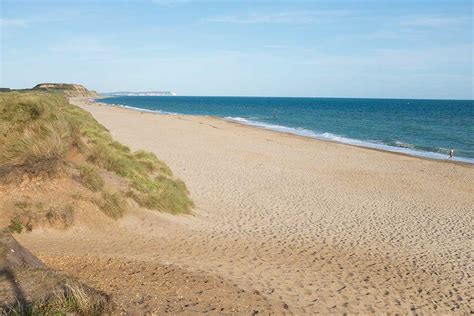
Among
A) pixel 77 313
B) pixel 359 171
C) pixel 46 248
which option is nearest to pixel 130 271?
pixel 46 248

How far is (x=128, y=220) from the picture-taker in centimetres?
966

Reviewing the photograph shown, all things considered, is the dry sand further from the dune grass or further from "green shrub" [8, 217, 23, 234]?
the dune grass

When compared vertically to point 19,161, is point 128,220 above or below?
below

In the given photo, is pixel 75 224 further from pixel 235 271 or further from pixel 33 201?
pixel 235 271

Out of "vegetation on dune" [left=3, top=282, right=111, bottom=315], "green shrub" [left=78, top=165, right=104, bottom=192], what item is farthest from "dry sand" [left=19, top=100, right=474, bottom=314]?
"vegetation on dune" [left=3, top=282, right=111, bottom=315]

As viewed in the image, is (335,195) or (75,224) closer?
(75,224)

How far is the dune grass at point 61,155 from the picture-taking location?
978 cm

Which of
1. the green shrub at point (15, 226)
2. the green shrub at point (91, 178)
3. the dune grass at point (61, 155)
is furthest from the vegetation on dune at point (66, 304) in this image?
the green shrub at point (91, 178)

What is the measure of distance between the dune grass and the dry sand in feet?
2.42

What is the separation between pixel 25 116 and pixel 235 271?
7934mm

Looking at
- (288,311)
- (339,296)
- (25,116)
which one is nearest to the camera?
(288,311)

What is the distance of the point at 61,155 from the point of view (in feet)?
33.7

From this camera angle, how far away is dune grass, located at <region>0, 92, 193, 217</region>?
9781 millimetres

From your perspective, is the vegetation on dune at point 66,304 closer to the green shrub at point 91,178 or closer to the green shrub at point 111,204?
the green shrub at point 111,204
